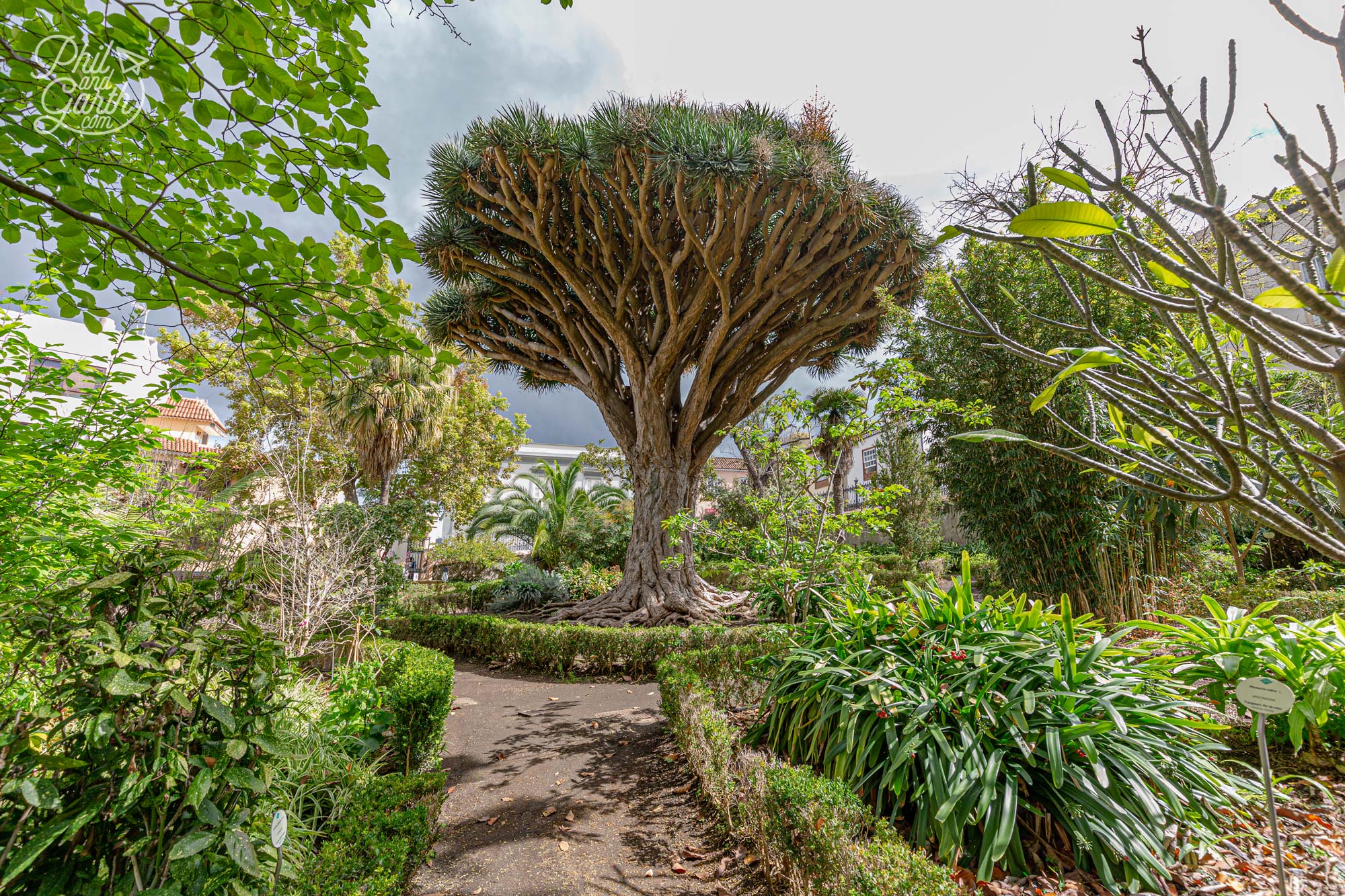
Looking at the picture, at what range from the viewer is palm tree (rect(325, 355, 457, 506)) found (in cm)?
1305

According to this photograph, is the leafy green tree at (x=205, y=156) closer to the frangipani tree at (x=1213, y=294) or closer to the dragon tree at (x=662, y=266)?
the frangipani tree at (x=1213, y=294)

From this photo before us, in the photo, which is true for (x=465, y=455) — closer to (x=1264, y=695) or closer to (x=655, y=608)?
(x=655, y=608)

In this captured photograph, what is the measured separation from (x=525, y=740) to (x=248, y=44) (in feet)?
18.3

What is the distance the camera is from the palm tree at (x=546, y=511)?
56.0 feet

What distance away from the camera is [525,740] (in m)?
5.48

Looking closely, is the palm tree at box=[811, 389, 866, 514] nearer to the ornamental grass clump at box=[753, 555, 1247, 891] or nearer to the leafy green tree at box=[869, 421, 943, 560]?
the leafy green tree at box=[869, 421, 943, 560]

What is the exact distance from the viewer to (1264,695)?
76.3 inches

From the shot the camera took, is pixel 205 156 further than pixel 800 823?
No

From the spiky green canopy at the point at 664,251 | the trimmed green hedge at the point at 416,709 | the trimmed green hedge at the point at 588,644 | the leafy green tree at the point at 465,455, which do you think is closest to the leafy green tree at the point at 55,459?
the trimmed green hedge at the point at 416,709

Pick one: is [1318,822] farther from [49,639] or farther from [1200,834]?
[49,639]

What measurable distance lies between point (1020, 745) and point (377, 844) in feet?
9.96

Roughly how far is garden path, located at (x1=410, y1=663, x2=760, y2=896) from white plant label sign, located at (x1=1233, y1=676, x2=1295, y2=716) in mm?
2407

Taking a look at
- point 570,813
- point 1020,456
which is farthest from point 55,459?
point 1020,456

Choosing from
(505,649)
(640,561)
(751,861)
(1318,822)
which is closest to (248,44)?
(751,861)
